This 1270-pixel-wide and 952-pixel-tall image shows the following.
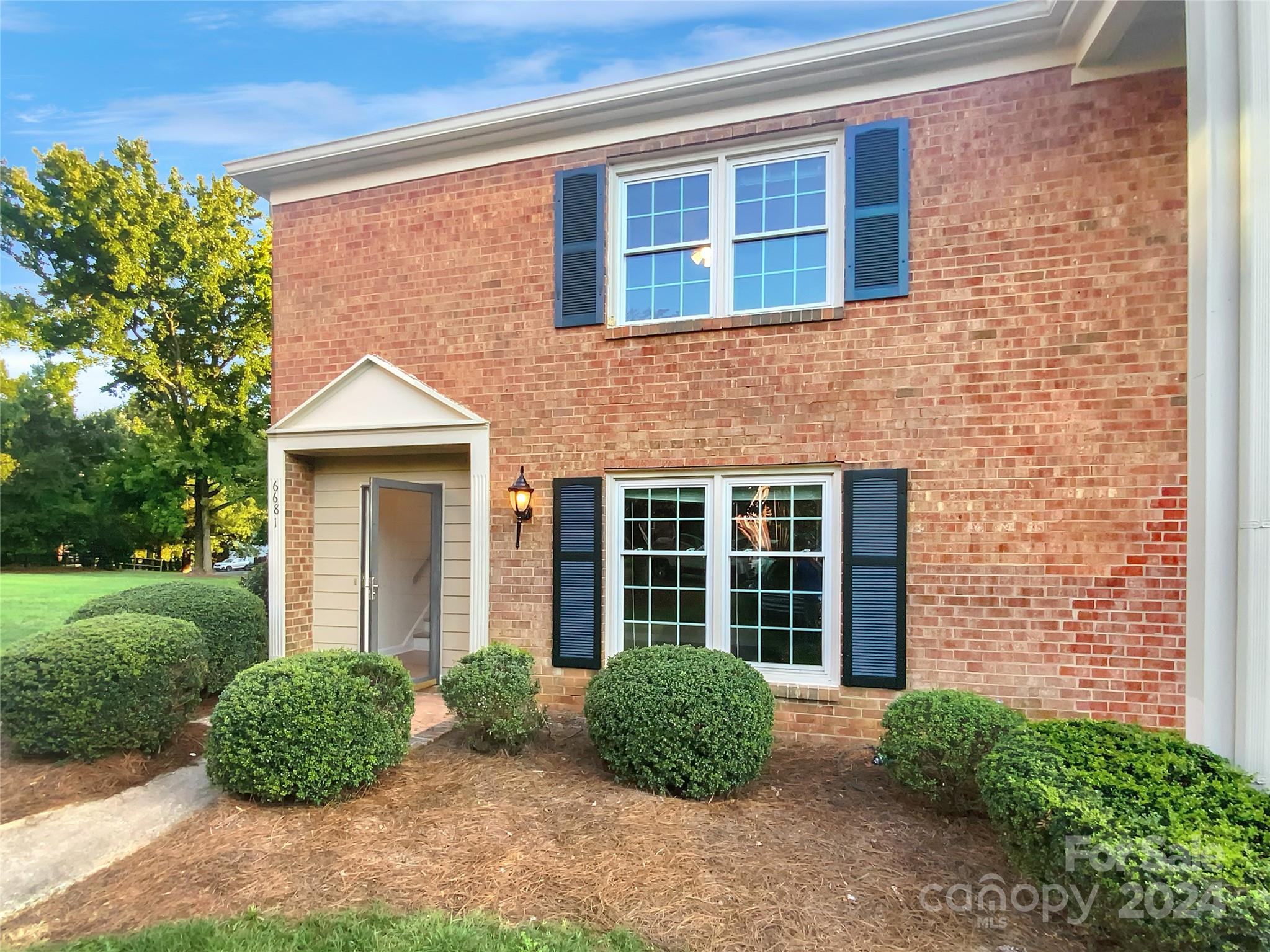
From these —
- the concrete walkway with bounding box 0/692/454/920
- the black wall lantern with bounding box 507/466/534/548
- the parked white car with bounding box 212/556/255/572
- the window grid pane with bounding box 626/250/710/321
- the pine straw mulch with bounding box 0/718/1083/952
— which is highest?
the window grid pane with bounding box 626/250/710/321

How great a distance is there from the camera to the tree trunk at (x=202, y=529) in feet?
76.6

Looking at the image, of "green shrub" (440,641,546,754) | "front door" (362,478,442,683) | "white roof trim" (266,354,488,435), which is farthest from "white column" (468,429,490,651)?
"green shrub" (440,641,546,754)

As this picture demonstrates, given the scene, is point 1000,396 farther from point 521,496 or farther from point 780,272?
point 521,496

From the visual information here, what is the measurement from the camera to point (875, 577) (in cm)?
521

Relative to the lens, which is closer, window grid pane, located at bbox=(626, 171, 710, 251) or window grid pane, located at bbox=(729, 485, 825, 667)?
window grid pane, located at bbox=(729, 485, 825, 667)

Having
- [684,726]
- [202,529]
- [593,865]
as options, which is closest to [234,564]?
[202,529]

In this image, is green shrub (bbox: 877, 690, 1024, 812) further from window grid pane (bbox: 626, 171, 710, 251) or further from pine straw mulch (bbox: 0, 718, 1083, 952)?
window grid pane (bbox: 626, 171, 710, 251)

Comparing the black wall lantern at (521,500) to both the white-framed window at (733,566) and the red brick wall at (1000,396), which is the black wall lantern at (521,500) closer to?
the red brick wall at (1000,396)

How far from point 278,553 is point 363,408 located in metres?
1.85

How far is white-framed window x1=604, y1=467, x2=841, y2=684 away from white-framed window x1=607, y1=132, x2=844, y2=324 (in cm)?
153

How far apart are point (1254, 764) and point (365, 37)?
8.67 meters

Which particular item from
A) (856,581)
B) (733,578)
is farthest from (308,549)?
(856,581)

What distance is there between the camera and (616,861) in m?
3.38

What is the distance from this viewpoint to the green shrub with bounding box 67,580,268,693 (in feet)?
20.2
